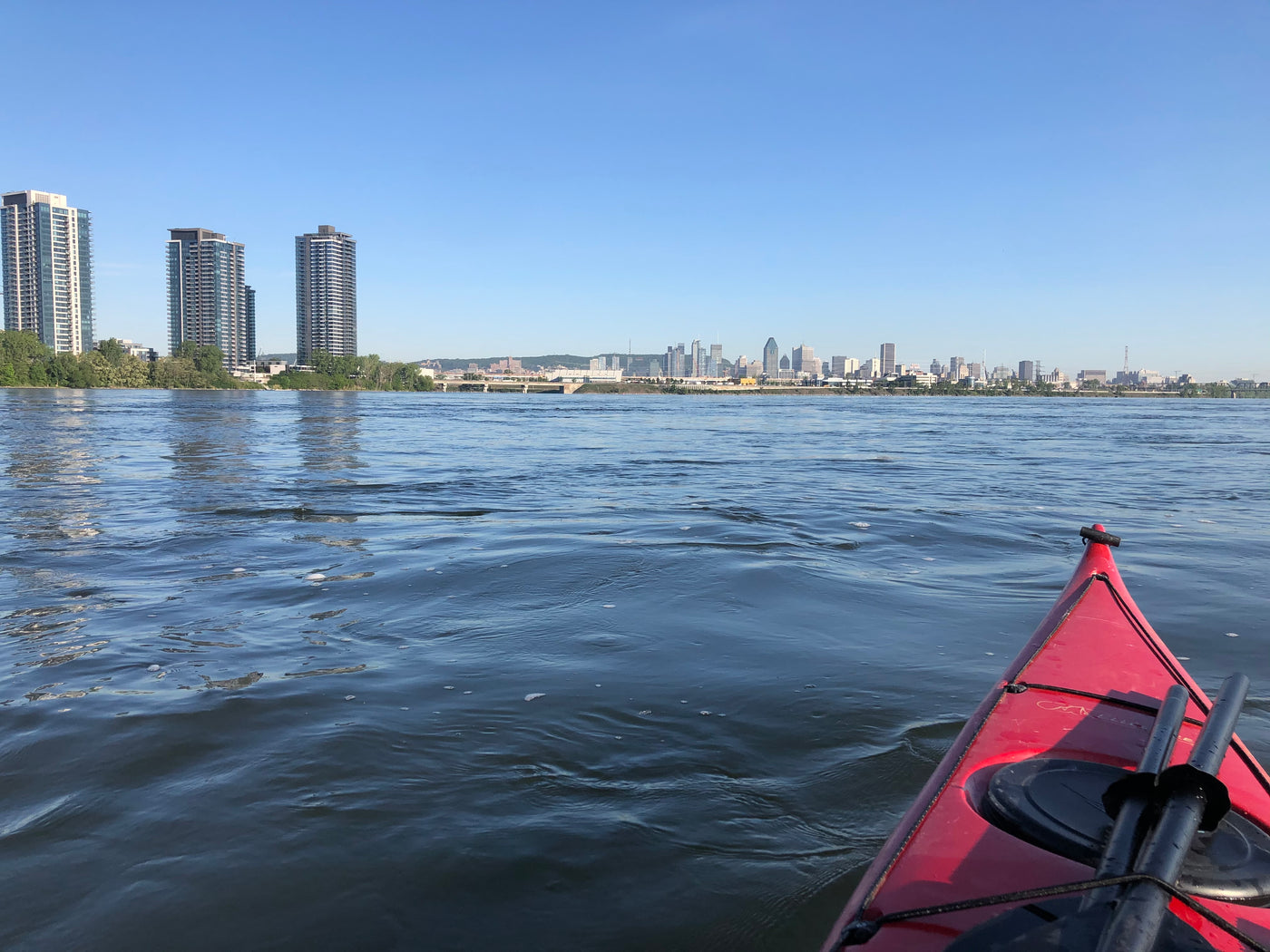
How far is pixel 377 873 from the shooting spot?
3.28 metres

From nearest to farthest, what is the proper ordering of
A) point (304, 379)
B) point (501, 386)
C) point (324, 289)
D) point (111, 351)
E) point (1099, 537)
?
point (1099, 537) < point (111, 351) < point (304, 379) < point (501, 386) < point (324, 289)

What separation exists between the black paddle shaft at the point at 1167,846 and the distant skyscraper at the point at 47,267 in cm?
19948

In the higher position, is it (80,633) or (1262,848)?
(1262,848)

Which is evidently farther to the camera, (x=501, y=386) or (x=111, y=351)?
(x=501, y=386)

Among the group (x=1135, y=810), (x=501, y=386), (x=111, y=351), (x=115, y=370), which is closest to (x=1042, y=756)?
(x=1135, y=810)

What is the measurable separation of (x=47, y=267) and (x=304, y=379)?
81.9 m

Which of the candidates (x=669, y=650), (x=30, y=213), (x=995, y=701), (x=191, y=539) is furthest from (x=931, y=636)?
(x=30, y=213)

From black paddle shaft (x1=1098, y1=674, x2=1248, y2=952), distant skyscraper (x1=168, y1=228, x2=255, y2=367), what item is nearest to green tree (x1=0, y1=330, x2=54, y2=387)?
distant skyscraper (x1=168, y1=228, x2=255, y2=367)

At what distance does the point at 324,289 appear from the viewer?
19238cm

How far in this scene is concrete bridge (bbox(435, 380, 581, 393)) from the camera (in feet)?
514

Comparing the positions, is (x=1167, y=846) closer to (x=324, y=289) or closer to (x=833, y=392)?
(x=833, y=392)

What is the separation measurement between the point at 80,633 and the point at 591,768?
458 cm

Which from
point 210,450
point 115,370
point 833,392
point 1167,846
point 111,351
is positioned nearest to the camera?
point 1167,846

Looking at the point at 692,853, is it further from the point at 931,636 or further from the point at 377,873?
the point at 931,636
